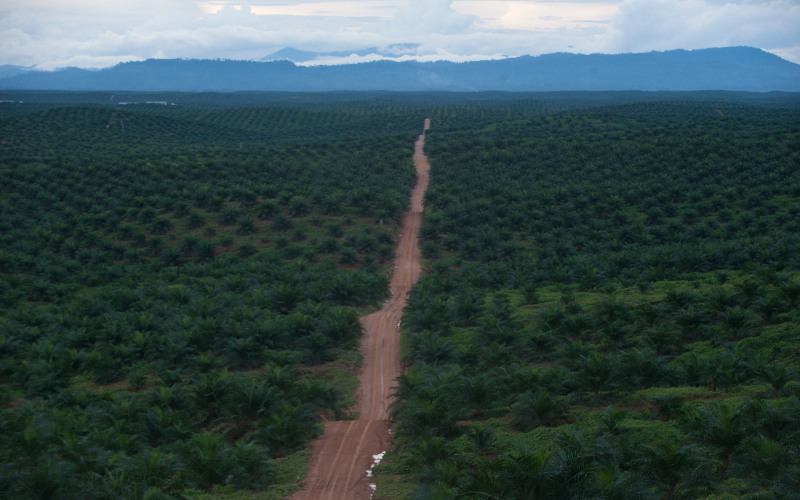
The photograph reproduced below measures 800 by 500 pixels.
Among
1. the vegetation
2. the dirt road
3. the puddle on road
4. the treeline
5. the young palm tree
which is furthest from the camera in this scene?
the treeline

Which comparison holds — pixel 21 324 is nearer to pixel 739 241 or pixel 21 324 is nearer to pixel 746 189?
pixel 739 241

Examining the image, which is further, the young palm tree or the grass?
the grass

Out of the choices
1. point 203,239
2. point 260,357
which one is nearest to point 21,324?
point 260,357

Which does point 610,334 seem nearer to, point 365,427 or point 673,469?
point 365,427

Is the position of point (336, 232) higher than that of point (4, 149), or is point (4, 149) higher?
point (4, 149)

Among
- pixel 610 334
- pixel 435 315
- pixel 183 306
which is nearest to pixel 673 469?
pixel 610 334

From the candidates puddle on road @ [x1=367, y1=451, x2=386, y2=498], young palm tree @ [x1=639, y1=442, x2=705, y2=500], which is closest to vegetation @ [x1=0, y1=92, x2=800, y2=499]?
young palm tree @ [x1=639, y1=442, x2=705, y2=500]

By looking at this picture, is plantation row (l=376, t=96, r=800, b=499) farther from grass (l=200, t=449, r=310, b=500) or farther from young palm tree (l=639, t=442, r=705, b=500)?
grass (l=200, t=449, r=310, b=500)
